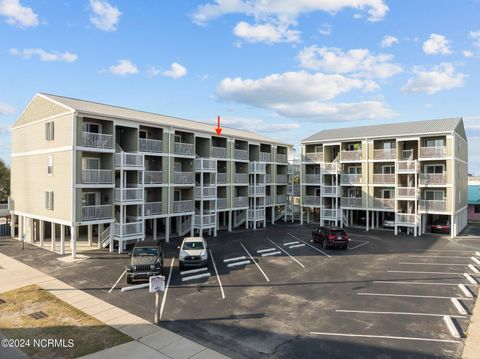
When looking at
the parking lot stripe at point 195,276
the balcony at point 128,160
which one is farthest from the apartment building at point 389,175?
the parking lot stripe at point 195,276

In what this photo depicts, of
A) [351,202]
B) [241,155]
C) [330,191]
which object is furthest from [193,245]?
[351,202]

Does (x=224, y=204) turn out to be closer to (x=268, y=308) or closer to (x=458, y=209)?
(x=268, y=308)

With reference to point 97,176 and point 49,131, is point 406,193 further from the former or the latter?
point 49,131

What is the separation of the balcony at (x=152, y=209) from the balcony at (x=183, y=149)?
530 centimetres

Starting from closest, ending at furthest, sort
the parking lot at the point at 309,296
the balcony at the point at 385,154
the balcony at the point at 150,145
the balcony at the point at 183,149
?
the parking lot at the point at 309,296, the balcony at the point at 150,145, the balcony at the point at 183,149, the balcony at the point at 385,154

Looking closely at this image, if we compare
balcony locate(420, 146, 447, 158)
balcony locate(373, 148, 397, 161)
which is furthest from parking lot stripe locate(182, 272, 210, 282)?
balcony locate(420, 146, 447, 158)

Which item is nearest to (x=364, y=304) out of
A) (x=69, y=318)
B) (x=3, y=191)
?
(x=69, y=318)

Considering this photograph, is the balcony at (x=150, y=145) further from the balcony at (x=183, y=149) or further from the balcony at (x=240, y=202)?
the balcony at (x=240, y=202)

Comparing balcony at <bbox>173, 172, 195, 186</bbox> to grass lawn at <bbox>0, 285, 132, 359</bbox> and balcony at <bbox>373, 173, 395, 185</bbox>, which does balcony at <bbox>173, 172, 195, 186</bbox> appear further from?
balcony at <bbox>373, 173, 395, 185</bbox>

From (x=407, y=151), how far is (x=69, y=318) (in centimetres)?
3595

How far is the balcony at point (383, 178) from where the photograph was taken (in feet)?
122

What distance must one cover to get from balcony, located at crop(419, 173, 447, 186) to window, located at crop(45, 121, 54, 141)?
3568cm

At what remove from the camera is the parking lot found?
11.8 meters

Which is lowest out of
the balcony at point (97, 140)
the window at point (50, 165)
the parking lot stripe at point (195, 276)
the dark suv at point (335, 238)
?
the parking lot stripe at point (195, 276)
